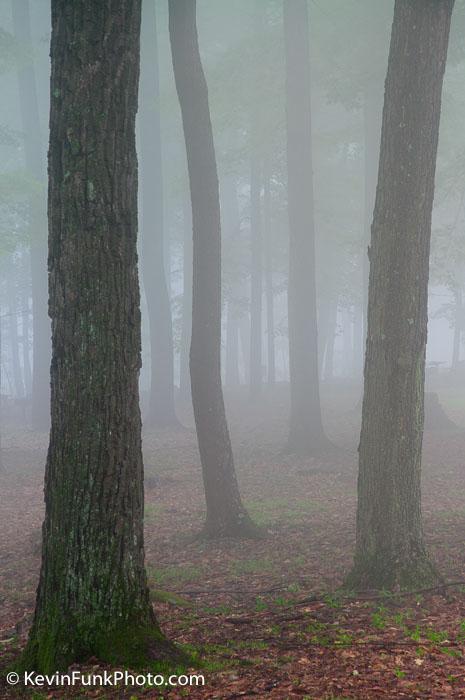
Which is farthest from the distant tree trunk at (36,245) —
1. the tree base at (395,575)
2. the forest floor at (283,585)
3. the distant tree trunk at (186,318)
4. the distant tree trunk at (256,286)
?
the tree base at (395,575)

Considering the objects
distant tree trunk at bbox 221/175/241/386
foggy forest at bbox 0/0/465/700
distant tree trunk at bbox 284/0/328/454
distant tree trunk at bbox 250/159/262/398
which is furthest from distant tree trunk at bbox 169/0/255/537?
distant tree trunk at bbox 221/175/241/386

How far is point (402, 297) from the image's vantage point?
26.0 ft

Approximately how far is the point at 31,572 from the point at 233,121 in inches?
768

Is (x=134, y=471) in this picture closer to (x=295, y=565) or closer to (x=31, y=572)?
(x=295, y=565)

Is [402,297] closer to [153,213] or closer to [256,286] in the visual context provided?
[153,213]

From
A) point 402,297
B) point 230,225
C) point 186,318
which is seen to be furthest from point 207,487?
point 230,225

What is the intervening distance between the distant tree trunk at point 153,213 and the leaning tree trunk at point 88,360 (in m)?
19.8

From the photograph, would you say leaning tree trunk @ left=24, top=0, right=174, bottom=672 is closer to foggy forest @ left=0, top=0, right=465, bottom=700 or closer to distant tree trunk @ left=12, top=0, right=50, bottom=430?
foggy forest @ left=0, top=0, right=465, bottom=700

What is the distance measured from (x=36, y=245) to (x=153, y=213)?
191 inches

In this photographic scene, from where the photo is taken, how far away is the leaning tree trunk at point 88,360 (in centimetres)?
545

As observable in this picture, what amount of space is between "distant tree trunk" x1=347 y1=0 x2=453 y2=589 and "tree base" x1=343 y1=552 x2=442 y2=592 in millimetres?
11

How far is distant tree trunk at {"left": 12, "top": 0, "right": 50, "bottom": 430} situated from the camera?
89.4 ft

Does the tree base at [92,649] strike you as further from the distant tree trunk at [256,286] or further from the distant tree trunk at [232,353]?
the distant tree trunk at [232,353]

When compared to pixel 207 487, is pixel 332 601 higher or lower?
lower
